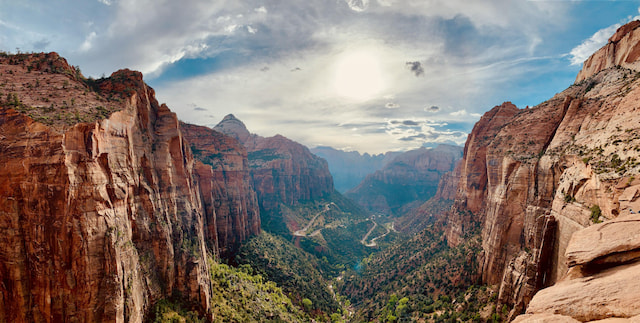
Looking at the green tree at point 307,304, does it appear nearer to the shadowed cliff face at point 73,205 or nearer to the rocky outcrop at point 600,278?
the shadowed cliff face at point 73,205

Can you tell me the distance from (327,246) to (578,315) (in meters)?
101

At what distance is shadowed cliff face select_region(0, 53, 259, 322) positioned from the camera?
1931 centimetres

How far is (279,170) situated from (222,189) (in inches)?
2948

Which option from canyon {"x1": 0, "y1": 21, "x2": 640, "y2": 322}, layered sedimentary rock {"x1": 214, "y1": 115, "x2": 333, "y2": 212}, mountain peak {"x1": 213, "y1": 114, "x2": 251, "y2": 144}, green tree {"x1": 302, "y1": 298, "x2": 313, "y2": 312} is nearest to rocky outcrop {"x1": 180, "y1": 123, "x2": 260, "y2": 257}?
canyon {"x1": 0, "y1": 21, "x2": 640, "y2": 322}

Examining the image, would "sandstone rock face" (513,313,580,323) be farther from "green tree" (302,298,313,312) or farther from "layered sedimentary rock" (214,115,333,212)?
"layered sedimentary rock" (214,115,333,212)

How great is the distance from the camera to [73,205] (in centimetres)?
2012

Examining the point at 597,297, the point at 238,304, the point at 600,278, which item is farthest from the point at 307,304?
the point at 597,297

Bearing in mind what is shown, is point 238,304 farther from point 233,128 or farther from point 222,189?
point 233,128

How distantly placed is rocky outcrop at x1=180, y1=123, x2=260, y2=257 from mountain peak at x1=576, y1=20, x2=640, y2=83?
246 ft

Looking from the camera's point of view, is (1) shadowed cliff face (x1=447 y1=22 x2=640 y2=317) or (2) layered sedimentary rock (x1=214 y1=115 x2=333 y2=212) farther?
(2) layered sedimentary rock (x1=214 y1=115 x2=333 y2=212)

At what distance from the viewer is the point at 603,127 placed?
26.6 meters

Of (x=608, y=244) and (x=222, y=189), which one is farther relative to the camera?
(x=222, y=189)

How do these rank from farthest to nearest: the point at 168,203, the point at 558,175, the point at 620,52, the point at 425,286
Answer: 1. the point at 425,286
2. the point at 620,52
3. the point at 168,203
4. the point at 558,175

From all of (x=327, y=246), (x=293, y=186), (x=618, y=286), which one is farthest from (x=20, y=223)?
(x=293, y=186)
